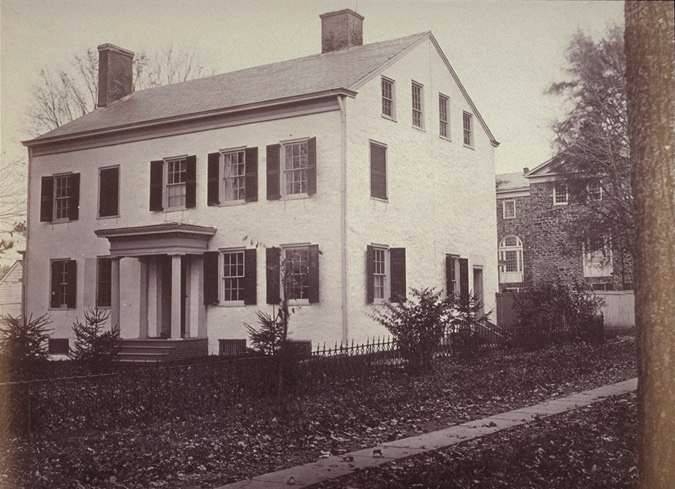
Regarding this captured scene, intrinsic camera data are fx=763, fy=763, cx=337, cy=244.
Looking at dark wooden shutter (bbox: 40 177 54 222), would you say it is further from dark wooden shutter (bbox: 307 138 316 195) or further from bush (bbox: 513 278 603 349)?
bush (bbox: 513 278 603 349)

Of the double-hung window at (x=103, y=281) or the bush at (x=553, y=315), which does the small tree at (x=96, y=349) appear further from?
the bush at (x=553, y=315)

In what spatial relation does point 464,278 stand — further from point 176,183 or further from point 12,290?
point 12,290

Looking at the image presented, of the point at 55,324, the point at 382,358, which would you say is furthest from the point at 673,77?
the point at 55,324

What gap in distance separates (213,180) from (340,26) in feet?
18.9

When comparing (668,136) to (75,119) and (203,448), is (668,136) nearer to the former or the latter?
(203,448)

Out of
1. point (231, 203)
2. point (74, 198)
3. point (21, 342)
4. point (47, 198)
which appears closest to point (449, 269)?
point (231, 203)

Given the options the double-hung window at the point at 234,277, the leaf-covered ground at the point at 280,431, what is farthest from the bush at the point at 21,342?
the double-hung window at the point at 234,277

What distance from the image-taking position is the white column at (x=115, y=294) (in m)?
10.6

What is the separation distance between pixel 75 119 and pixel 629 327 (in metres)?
8.12

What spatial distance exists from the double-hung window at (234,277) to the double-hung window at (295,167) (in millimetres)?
1470

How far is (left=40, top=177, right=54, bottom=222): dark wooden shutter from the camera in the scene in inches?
392

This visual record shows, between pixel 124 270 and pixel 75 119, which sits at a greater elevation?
pixel 75 119

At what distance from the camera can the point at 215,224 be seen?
13523 mm

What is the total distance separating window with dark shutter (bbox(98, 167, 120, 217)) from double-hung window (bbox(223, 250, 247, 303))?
2142 millimetres
